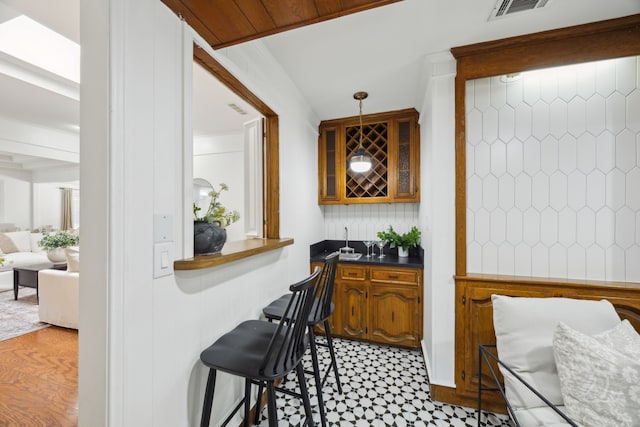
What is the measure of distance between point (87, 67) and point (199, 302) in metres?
1.06

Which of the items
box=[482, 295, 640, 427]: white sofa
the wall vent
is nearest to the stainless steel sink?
box=[482, 295, 640, 427]: white sofa

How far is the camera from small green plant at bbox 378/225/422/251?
2982 millimetres

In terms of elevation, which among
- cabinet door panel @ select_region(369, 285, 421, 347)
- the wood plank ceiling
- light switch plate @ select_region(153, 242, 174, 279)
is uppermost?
the wood plank ceiling

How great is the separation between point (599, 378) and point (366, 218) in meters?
2.50

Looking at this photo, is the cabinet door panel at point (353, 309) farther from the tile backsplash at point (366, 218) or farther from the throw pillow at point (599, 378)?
the throw pillow at point (599, 378)

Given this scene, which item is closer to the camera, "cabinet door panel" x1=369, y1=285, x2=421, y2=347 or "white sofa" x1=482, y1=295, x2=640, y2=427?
"white sofa" x1=482, y1=295, x2=640, y2=427

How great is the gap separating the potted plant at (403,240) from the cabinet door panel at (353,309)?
2.02 feet

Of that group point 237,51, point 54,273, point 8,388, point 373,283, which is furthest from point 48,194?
point 373,283

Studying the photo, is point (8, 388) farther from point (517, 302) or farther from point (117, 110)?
point (517, 302)

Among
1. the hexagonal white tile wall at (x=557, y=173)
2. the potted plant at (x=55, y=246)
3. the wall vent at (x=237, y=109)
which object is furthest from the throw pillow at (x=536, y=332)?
the potted plant at (x=55, y=246)

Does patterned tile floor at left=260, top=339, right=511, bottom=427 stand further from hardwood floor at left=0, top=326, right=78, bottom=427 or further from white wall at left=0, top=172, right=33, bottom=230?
white wall at left=0, top=172, right=33, bottom=230

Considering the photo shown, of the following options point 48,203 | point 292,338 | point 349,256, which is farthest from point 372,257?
point 48,203

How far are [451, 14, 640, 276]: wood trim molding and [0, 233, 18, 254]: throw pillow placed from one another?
8.06 meters

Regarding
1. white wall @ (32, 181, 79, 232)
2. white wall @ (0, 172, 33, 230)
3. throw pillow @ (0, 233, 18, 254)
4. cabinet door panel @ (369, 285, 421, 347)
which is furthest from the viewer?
white wall @ (32, 181, 79, 232)
